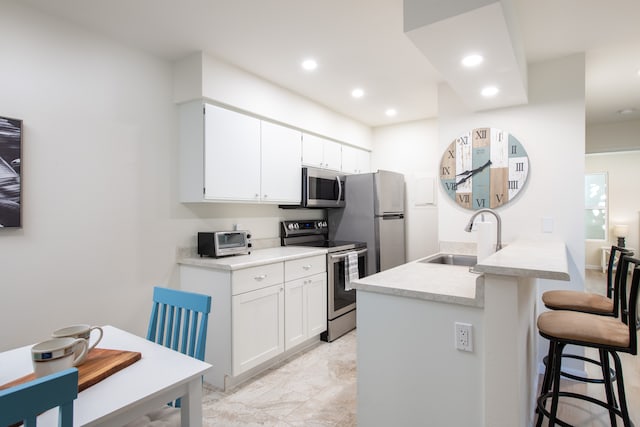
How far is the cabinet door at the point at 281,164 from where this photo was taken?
10.6ft

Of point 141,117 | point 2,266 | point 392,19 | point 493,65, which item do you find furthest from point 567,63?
point 2,266

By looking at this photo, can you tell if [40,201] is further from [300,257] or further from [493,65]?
[493,65]

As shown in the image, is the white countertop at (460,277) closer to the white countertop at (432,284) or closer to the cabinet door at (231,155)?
the white countertop at (432,284)

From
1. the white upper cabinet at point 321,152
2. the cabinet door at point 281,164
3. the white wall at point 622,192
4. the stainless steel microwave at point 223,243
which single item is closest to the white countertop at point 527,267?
the stainless steel microwave at point 223,243

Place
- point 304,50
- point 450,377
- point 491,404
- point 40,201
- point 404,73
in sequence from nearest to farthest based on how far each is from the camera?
point 491,404, point 450,377, point 40,201, point 304,50, point 404,73

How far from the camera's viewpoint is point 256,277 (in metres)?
2.69

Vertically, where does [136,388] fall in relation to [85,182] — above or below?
below

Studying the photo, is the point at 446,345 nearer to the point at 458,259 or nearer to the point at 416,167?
the point at 458,259

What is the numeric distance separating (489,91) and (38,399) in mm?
2889

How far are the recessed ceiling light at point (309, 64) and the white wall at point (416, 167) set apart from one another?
2138 mm

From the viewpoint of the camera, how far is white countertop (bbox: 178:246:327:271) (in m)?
2.56

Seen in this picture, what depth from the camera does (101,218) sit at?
94.0 inches

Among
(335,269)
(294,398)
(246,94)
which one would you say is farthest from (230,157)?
(294,398)

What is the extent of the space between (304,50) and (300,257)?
168 centimetres
